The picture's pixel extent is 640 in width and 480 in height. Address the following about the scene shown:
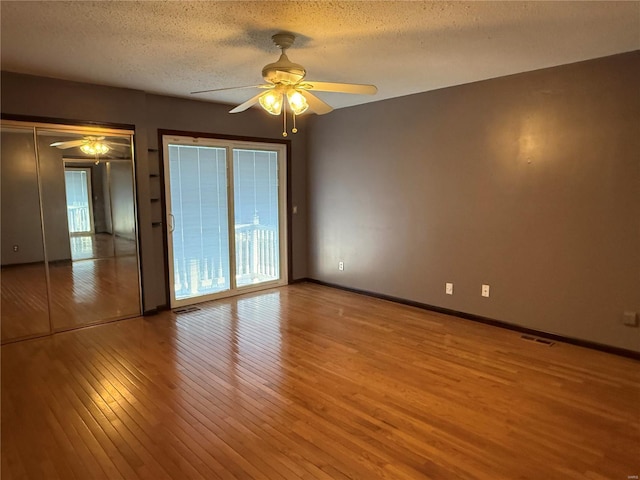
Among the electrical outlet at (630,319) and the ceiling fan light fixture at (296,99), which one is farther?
the electrical outlet at (630,319)

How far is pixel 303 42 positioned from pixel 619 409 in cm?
321

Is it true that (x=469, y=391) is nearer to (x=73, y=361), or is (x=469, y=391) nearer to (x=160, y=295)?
(x=73, y=361)

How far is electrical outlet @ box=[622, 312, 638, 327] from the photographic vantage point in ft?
11.2

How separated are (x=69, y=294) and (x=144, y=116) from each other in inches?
80.1

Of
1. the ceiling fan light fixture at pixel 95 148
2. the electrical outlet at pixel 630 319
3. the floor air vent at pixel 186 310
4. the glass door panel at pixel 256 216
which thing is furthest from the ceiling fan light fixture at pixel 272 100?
the electrical outlet at pixel 630 319

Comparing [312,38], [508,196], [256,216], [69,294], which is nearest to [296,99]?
[312,38]

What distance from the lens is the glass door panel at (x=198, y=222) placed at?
16.2 ft

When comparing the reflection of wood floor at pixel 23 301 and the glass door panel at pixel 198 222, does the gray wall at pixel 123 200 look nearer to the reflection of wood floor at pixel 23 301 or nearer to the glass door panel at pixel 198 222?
the glass door panel at pixel 198 222

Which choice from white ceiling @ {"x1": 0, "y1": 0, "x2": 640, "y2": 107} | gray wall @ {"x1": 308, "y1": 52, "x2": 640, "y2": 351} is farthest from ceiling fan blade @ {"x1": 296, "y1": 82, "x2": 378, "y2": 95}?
gray wall @ {"x1": 308, "y1": 52, "x2": 640, "y2": 351}

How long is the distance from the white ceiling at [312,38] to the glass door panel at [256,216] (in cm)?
163

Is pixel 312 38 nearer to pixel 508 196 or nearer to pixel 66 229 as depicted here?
pixel 508 196

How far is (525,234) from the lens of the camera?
3.97 metres

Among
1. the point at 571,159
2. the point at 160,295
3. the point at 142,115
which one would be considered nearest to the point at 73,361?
the point at 160,295

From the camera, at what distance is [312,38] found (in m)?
2.86
